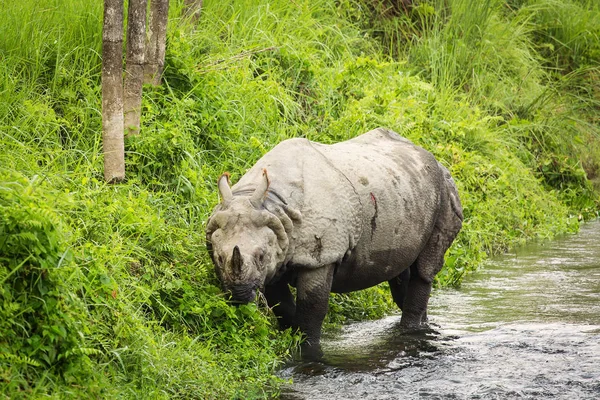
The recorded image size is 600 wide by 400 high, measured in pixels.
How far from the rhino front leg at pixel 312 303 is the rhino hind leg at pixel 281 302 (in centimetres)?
26

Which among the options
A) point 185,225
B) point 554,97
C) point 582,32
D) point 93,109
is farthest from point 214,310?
point 582,32

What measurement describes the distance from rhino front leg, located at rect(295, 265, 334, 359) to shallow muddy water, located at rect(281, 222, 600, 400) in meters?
0.16

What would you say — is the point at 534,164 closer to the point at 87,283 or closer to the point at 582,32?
the point at 582,32

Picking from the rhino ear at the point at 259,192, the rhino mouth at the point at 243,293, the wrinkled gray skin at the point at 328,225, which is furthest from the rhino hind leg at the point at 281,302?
the rhino ear at the point at 259,192

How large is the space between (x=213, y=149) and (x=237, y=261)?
2833 millimetres

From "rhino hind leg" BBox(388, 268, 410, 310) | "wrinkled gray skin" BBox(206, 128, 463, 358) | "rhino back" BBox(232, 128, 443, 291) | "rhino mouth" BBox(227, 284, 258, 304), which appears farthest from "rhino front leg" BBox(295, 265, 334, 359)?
"rhino hind leg" BBox(388, 268, 410, 310)

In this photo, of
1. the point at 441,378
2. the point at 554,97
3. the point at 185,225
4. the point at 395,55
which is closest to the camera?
the point at 441,378

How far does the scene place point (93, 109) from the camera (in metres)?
7.99

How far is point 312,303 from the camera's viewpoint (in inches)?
261

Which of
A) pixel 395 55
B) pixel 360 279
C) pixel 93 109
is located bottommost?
pixel 360 279

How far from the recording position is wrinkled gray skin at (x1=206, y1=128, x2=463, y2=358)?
20.3 feet

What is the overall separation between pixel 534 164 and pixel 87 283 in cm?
994

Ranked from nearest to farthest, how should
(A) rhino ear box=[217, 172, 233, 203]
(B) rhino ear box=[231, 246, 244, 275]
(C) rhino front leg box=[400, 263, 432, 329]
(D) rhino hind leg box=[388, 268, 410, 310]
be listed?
(B) rhino ear box=[231, 246, 244, 275] → (A) rhino ear box=[217, 172, 233, 203] → (C) rhino front leg box=[400, 263, 432, 329] → (D) rhino hind leg box=[388, 268, 410, 310]

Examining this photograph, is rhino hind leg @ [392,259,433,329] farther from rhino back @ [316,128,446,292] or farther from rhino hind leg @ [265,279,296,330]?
rhino hind leg @ [265,279,296,330]
